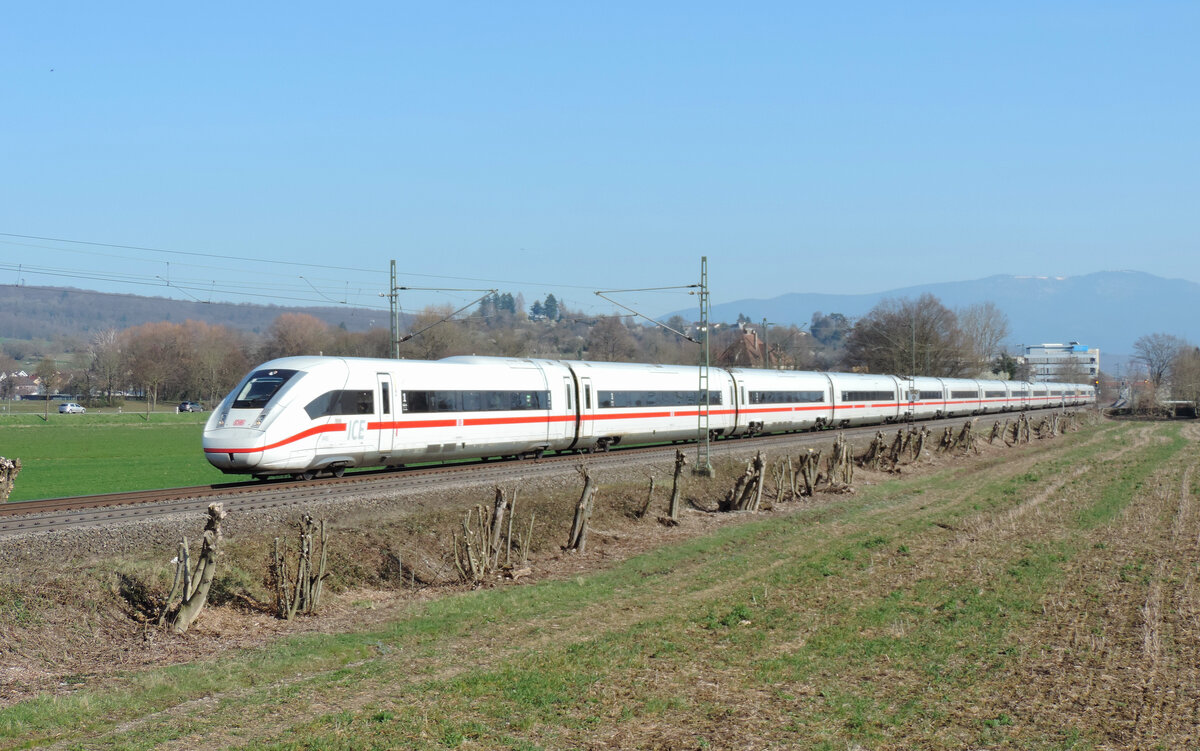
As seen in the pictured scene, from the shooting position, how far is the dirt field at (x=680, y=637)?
10.2 m

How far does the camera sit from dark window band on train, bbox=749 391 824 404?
4972 centimetres

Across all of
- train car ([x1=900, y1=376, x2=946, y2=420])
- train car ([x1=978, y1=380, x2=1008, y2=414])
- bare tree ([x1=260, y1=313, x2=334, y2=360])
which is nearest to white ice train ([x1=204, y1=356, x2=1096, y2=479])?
train car ([x1=900, y1=376, x2=946, y2=420])

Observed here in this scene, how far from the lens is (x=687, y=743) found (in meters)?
9.81

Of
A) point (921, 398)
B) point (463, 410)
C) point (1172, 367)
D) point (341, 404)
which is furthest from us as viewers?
point (1172, 367)

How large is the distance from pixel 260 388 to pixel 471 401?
A: 24.5ft

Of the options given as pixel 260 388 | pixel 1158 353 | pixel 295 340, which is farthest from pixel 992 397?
pixel 1158 353

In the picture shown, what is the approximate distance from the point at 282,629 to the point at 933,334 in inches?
4875

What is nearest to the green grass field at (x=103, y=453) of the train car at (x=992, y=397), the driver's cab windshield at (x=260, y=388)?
the driver's cab windshield at (x=260, y=388)

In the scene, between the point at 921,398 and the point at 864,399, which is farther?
the point at 921,398

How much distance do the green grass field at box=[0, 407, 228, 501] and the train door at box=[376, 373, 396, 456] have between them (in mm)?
9047

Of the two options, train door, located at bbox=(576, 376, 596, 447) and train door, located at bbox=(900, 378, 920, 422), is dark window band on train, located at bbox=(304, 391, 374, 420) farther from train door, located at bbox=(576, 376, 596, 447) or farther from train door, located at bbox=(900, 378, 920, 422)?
train door, located at bbox=(900, 378, 920, 422)

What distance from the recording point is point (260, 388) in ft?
83.7

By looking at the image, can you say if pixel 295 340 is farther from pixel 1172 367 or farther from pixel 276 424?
pixel 1172 367

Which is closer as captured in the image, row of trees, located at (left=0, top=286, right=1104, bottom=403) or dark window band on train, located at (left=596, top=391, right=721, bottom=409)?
dark window band on train, located at (left=596, top=391, right=721, bottom=409)
